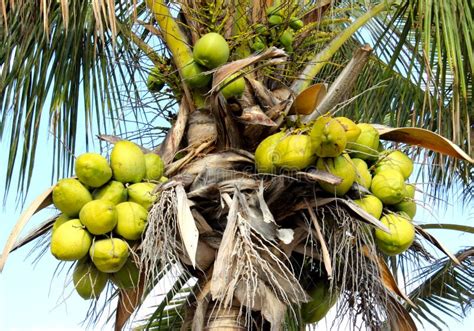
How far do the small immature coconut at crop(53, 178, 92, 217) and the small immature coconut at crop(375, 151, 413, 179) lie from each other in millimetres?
1048

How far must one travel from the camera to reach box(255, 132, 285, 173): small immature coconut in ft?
9.59

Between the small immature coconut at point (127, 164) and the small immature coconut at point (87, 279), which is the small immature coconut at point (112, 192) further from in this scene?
the small immature coconut at point (87, 279)

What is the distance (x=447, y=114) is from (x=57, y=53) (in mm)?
2200

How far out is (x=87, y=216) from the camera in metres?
2.78

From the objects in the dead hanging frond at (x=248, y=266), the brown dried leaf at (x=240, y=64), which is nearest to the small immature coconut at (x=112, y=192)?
the dead hanging frond at (x=248, y=266)

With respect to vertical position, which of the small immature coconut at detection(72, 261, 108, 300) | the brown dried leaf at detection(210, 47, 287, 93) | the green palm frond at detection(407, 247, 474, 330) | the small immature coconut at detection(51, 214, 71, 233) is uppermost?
the brown dried leaf at detection(210, 47, 287, 93)

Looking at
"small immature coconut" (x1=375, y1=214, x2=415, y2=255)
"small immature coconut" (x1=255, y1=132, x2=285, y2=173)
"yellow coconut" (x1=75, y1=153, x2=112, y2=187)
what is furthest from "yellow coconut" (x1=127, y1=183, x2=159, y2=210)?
"small immature coconut" (x1=375, y1=214, x2=415, y2=255)

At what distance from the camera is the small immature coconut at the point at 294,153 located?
2799mm

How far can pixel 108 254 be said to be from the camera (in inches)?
110

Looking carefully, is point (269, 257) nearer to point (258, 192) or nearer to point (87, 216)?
point (258, 192)

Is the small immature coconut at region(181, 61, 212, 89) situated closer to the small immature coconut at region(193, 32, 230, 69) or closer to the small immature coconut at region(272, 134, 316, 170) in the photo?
the small immature coconut at region(193, 32, 230, 69)

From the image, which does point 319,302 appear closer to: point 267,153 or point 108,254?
point 267,153

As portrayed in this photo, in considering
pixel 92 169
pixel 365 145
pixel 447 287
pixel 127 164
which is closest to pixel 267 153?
pixel 365 145

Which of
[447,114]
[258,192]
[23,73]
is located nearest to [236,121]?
[258,192]
